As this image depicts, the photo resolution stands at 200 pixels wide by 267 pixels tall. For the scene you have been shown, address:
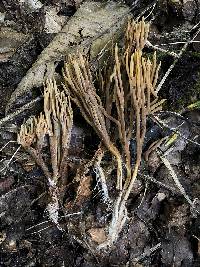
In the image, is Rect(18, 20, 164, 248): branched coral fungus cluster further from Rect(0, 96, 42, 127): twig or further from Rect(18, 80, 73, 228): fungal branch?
Rect(0, 96, 42, 127): twig

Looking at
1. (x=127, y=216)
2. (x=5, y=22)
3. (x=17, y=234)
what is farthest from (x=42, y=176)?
(x=5, y=22)

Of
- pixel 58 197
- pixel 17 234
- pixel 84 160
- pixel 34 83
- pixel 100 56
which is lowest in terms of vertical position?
pixel 17 234

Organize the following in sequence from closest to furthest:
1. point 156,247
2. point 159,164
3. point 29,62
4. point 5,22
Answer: point 156,247 < point 159,164 < point 29,62 < point 5,22

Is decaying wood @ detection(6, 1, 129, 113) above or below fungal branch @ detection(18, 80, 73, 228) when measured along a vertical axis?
above

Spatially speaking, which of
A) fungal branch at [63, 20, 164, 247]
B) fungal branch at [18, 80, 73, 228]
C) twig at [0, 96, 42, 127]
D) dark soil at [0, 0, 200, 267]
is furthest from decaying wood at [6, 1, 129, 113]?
fungal branch at [63, 20, 164, 247]

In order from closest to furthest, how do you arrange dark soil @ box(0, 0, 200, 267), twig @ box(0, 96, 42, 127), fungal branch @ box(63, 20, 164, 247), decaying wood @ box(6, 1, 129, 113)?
fungal branch @ box(63, 20, 164, 247) → dark soil @ box(0, 0, 200, 267) → twig @ box(0, 96, 42, 127) → decaying wood @ box(6, 1, 129, 113)

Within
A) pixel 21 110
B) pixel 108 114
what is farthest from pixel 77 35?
pixel 108 114

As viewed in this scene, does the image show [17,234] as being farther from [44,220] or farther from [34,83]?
[34,83]
